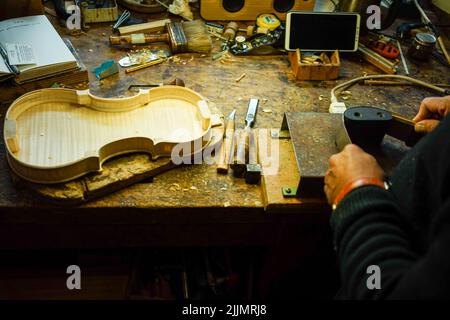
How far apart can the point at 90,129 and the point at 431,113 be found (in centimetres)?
96

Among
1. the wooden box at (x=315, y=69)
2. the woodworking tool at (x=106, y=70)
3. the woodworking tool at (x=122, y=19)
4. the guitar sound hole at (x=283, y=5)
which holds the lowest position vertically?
the wooden box at (x=315, y=69)

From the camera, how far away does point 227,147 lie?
1.19 m

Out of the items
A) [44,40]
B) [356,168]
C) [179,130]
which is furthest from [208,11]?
[356,168]

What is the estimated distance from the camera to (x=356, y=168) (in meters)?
0.91

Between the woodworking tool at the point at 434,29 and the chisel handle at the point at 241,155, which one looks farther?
the woodworking tool at the point at 434,29

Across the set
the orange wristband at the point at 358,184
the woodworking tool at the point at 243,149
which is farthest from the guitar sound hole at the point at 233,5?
the orange wristband at the point at 358,184

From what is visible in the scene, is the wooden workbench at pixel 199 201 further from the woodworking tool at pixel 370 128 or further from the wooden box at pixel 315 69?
the woodworking tool at pixel 370 128

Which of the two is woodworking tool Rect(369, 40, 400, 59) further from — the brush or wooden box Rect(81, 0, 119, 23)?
wooden box Rect(81, 0, 119, 23)

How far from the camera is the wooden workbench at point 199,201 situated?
1.05 m

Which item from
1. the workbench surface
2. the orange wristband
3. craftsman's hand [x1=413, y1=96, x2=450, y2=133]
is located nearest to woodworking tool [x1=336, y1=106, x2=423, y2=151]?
craftsman's hand [x1=413, y1=96, x2=450, y2=133]

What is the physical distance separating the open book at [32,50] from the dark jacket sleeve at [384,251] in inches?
38.4

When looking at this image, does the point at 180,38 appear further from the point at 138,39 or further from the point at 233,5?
the point at 233,5

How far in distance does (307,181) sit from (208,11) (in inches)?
41.0
